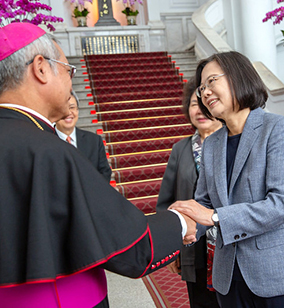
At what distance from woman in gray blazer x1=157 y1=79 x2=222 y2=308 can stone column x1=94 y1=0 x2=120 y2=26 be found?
10.2 meters

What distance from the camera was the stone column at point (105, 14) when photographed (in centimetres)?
1212

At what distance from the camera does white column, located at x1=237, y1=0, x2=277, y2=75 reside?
7387mm

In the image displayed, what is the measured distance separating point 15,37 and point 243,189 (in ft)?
3.59

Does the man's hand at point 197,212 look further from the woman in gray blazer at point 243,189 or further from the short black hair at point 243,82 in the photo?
the short black hair at point 243,82

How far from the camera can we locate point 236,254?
161cm

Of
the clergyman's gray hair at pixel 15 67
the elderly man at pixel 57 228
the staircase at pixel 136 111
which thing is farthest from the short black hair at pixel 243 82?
the staircase at pixel 136 111

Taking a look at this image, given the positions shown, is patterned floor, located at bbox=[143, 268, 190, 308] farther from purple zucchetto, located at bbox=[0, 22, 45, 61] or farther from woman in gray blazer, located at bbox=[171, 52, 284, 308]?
purple zucchetto, located at bbox=[0, 22, 45, 61]

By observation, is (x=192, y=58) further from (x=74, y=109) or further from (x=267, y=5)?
(x=74, y=109)

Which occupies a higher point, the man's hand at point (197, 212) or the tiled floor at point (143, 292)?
the man's hand at point (197, 212)

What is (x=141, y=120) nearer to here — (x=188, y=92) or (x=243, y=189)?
(x=188, y=92)

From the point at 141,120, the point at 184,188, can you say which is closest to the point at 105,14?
the point at 141,120

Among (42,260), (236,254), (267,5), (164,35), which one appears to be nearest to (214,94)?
(236,254)

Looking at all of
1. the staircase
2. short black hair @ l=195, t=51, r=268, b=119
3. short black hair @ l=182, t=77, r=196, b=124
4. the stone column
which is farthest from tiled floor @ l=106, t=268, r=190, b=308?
the stone column

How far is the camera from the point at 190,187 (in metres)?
2.43
